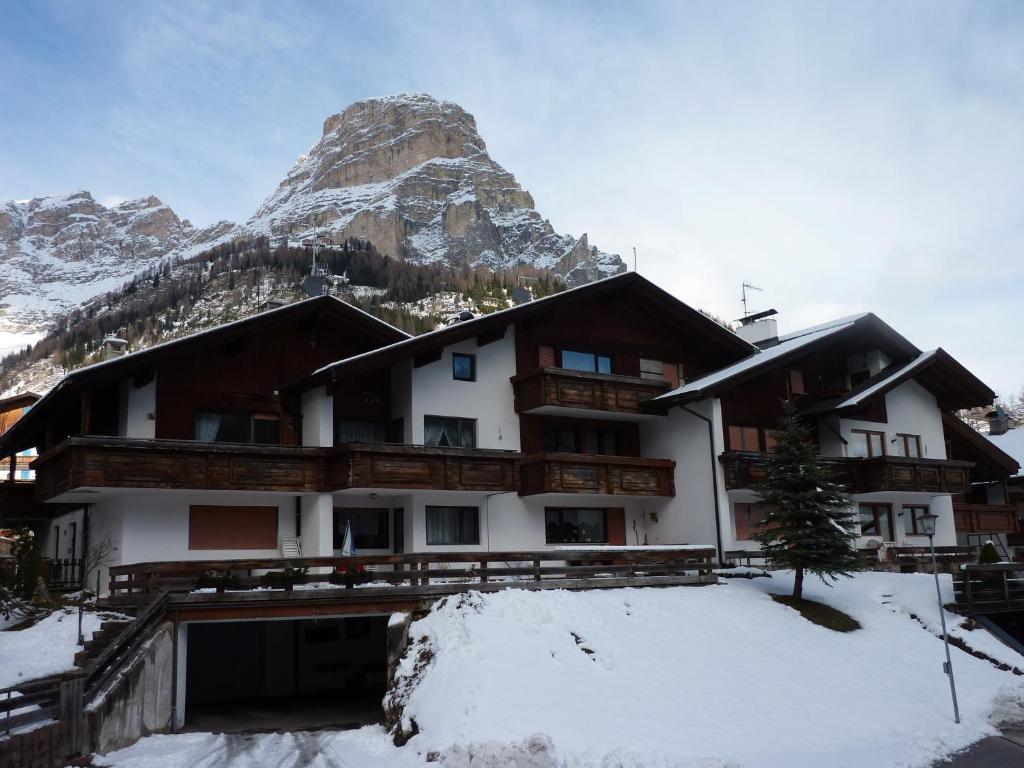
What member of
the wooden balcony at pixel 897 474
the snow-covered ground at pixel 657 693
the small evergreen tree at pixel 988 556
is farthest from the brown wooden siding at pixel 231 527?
the small evergreen tree at pixel 988 556

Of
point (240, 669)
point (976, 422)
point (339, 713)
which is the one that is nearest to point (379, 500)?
point (240, 669)

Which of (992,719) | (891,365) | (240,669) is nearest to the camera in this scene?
(992,719)

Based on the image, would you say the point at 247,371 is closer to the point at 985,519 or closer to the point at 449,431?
the point at 449,431

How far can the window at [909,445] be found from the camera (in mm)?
36062

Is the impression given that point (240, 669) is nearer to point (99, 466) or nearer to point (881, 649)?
point (99, 466)

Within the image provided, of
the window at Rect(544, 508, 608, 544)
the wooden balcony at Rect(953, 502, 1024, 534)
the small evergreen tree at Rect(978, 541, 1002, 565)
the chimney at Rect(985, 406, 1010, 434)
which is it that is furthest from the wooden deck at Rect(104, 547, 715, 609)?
the chimney at Rect(985, 406, 1010, 434)

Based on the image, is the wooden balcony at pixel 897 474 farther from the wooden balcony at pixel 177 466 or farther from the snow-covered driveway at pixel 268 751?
the snow-covered driveway at pixel 268 751

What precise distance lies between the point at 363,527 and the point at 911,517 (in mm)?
21394

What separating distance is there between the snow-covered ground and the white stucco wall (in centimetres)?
817

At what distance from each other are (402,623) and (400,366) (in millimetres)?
10618

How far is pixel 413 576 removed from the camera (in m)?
21.0

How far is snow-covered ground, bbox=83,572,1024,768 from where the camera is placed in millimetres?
15469

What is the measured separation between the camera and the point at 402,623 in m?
20.0

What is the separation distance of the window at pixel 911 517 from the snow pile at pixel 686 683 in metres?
12.5
